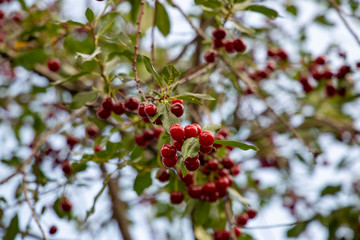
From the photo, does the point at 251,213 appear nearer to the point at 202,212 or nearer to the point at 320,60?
the point at 202,212

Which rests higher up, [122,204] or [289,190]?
[122,204]

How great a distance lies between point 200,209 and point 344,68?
6.20ft

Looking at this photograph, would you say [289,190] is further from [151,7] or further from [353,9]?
[151,7]

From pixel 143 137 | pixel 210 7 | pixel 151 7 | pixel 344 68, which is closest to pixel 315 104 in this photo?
pixel 344 68

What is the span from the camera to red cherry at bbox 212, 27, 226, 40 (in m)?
1.90

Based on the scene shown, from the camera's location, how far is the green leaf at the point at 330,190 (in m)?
3.28

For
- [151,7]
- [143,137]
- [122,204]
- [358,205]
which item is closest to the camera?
[143,137]

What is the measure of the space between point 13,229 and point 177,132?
1.59 metres

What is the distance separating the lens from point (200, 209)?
6.12 ft

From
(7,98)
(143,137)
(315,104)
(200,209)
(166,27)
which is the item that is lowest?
(315,104)

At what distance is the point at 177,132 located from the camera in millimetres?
1089

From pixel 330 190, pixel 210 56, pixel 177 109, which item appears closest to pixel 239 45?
pixel 210 56

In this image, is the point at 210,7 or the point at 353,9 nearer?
the point at 210,7

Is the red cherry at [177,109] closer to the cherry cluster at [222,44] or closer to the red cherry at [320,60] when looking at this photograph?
the cherry cluster at [222,44]
